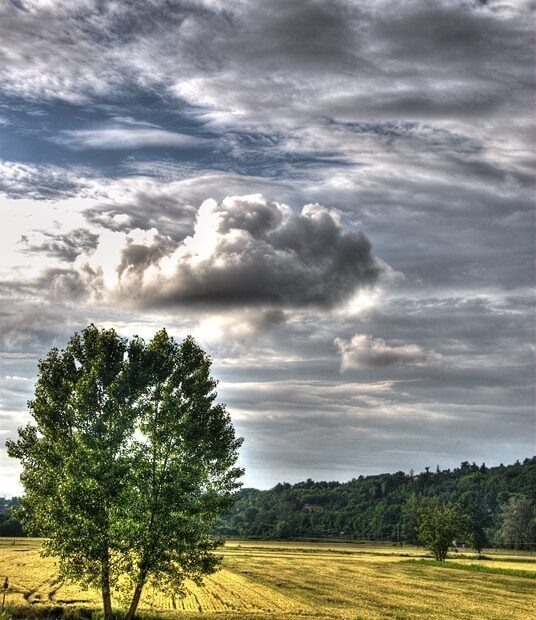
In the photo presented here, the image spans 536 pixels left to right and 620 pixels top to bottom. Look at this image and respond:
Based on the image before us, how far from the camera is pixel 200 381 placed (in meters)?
50.1

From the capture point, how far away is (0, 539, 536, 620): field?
2235 inches

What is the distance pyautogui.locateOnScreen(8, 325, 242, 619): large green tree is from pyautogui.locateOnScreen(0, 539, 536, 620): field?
549cm

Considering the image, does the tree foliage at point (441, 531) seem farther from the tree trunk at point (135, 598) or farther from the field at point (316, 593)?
the tree trunk at point (135, 598)

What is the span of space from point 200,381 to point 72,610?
17552 mm

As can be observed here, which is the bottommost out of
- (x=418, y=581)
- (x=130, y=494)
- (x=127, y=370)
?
(x=418, y=581)

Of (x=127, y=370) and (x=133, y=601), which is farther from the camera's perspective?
(x=127, y=370)

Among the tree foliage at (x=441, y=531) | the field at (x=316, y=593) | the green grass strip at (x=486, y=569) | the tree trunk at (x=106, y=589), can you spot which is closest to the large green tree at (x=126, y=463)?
the tree trunk at (x=106, y=589)

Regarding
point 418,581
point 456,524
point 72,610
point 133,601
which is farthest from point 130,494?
point 456,524

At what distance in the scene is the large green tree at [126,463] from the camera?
44.8m

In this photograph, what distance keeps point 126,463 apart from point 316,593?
34008 millimetres

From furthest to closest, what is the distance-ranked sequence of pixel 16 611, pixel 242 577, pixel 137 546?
pixel 242 577
pixel 16 611
pixel 137 546

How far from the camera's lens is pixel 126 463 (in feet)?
149

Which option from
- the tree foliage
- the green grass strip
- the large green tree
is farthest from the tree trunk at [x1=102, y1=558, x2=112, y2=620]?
the tree foliage

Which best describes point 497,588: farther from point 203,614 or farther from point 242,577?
point 203,614
